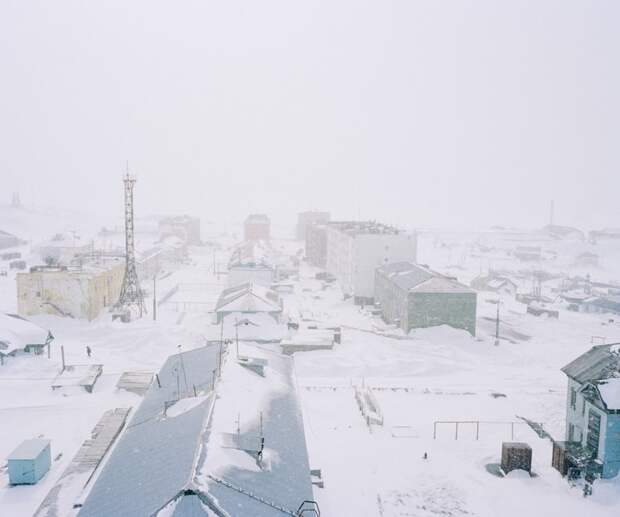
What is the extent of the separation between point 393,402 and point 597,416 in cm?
1100

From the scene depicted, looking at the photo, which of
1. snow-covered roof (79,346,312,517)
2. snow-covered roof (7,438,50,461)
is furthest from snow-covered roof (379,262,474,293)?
Result: snow-covered roof (7,438,50,461)

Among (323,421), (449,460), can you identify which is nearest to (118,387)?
(323,421)

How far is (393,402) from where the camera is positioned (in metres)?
30.7

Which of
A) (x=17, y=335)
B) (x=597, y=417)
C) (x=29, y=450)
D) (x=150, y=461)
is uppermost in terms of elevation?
(x=150, y=461)

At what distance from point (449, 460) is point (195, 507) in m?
14.4

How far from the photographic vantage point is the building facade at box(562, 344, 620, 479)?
2166 centimetres

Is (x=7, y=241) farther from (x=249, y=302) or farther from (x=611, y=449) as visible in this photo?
(x=611, y=449)

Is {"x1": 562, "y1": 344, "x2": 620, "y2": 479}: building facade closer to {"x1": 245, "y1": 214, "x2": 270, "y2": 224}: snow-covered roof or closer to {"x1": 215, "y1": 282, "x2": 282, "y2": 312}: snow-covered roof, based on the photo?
{"x1": 215, "y1": 282, "x2": 282, "y2": 312}: snow-covered roof

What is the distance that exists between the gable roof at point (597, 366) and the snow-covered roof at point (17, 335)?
31.6m

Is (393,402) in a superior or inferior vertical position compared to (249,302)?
inferior

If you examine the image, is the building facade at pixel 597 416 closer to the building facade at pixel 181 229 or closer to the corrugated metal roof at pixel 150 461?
the corrugated metal roof at pixel 150 461

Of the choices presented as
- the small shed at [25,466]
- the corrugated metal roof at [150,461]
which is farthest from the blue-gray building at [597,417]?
the small shed at [25,466]

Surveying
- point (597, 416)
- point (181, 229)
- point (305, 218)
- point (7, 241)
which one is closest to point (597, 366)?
point (597, 416)

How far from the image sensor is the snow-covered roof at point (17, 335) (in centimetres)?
3562
